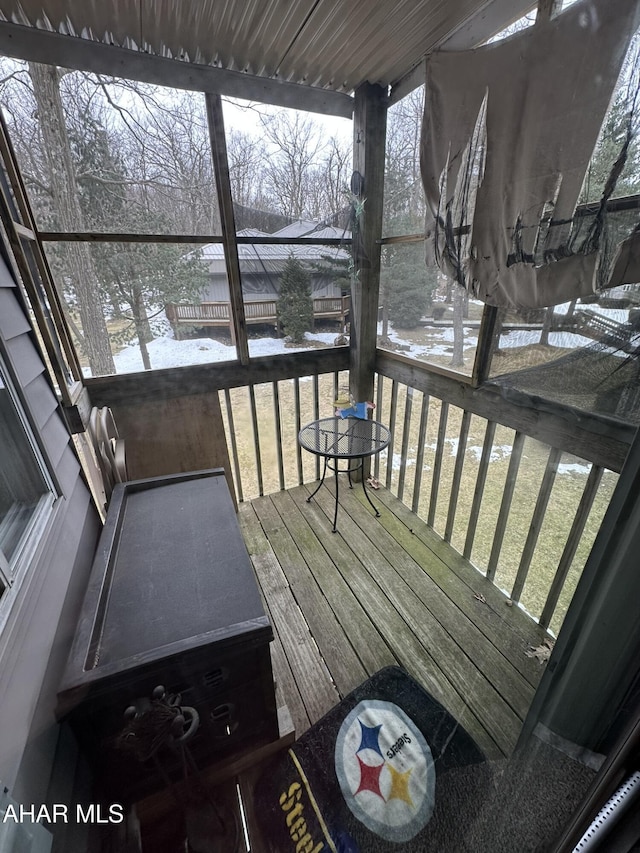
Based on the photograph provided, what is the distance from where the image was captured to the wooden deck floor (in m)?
1.36

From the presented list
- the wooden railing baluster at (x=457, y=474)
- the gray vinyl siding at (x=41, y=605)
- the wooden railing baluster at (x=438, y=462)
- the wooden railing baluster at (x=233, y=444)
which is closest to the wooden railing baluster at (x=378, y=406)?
the wooden railing baluster at (x=438, y=462)

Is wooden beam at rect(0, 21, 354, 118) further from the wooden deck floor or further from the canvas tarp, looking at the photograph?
the wooden deck floor

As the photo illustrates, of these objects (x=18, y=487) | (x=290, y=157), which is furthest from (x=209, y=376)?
(x=290, y=157)

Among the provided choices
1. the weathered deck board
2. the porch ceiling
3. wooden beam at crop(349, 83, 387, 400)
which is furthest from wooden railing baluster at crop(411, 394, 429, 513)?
the porch ceiling

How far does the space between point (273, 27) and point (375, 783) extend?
2927 mm

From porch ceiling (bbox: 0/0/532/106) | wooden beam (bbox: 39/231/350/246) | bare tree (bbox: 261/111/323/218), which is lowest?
wooden beam (bbox: 39/231/350/246)

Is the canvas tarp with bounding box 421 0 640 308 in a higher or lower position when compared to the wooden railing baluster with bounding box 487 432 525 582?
higher

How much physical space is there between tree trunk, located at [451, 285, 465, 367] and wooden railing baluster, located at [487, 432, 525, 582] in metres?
0.49

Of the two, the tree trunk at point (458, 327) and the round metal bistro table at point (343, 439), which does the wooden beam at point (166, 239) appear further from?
the round metal bistro table at point (343, 439)

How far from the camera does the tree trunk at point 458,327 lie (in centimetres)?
153

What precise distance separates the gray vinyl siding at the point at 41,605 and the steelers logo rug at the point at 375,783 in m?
0.68

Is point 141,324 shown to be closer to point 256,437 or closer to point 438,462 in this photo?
point 256,437

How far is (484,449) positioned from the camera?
174 cm

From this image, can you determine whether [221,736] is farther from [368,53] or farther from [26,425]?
[368,53]
